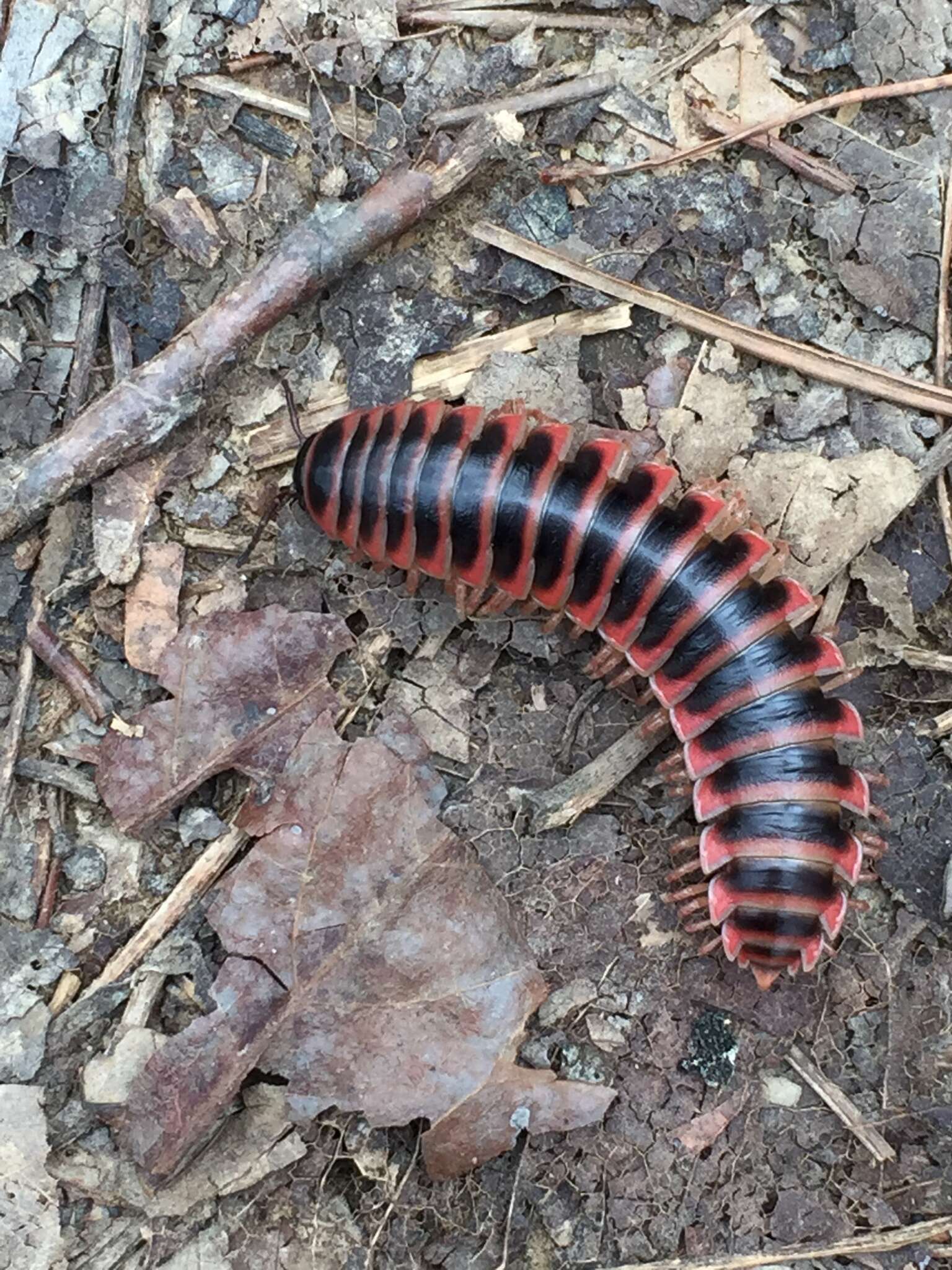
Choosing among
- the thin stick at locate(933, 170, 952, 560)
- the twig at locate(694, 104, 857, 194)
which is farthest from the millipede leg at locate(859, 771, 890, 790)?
the twig at locate(694, 104, 857, 194)

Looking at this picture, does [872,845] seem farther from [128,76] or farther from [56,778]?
[128,76]

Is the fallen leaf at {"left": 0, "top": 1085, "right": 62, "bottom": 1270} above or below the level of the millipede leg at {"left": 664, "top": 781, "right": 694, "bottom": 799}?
below

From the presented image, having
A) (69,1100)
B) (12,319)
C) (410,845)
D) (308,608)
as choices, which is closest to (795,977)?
(410,845)

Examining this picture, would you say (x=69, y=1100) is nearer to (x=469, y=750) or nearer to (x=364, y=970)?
(x=364, y=970)

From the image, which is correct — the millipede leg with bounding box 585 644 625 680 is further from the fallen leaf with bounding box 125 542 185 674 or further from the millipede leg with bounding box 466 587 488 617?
the fallen leaf with bounding box 125 542 185 674

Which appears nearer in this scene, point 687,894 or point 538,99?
point 687,894

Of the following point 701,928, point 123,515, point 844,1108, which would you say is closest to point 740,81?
point 123,515

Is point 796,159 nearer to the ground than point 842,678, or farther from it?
farther from it
